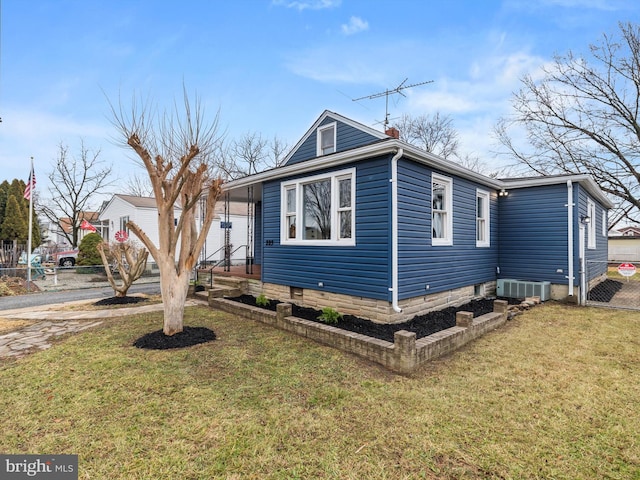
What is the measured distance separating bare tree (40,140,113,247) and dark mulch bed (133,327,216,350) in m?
24.8

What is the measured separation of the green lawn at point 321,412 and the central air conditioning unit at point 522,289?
3.64 metres

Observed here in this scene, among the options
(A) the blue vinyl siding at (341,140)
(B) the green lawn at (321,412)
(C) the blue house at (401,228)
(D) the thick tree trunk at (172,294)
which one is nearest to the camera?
(B) the green lawn at (321,412)

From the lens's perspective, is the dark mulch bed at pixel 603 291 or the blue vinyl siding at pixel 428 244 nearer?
the blue vinyl siding at pixel 428 244

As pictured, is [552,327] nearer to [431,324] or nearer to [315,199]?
[431,324]

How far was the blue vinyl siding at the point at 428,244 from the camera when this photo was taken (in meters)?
5.94

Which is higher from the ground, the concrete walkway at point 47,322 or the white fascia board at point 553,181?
the white fascia board at point 553,181

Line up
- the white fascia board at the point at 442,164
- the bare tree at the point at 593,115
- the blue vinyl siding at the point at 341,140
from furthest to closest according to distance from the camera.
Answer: the bare tree at the point at 593,115
the blue vinyl siding at the point at 341,140
the white fascia board at the point at 442,164

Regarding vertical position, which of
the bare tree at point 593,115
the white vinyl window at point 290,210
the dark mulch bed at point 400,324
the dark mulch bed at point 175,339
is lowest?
the dark mulch bed at point 175,339

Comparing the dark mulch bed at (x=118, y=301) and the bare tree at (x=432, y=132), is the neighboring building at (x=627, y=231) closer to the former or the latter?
the bare tree at (x=432, y=132)

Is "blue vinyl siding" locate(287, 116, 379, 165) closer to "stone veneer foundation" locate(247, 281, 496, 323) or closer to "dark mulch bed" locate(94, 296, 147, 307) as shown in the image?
"stone veneer foundation" locate(247, 281, 496, 323)

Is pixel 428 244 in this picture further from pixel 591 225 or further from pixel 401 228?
pixel 591 225

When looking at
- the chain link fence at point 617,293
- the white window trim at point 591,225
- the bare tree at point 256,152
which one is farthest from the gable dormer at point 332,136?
the bare tree at point 256,152

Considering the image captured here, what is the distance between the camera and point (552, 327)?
6.09 meters

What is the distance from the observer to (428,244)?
21.6 ft
